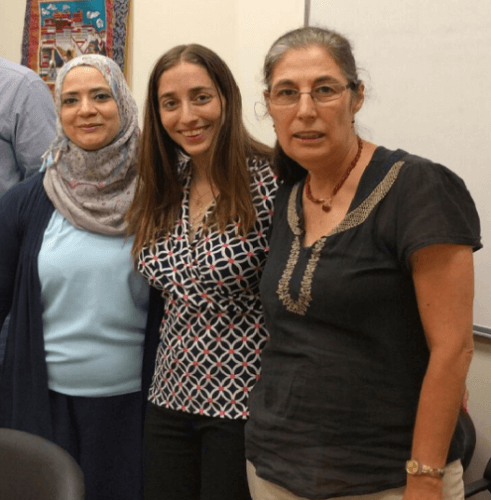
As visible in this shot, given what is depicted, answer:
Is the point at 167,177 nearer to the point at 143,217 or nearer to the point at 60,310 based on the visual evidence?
the point at 143,217

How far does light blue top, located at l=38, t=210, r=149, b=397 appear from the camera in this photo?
5.80 ft

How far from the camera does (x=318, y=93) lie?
1.23 meters

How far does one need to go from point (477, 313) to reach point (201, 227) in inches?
36.1

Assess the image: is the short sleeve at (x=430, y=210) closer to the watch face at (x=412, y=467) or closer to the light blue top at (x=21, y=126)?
the watch face at (x=412, y=467)

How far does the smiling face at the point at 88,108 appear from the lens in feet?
5.90

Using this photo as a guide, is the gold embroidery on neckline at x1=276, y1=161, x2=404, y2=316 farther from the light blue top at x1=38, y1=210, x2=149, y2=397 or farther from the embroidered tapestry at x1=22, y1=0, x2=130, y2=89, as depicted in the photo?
the embroidered tapestry at x1=22, y1=0, x2=130, y2=89

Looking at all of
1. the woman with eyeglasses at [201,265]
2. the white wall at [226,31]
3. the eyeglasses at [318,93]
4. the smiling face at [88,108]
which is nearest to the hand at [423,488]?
the woman with eyeglasses at [201,265]

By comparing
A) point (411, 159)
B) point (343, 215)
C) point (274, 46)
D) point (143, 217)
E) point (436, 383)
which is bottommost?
point (436, 383)

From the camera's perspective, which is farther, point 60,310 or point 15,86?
point 15,86

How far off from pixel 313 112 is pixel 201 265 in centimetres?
46

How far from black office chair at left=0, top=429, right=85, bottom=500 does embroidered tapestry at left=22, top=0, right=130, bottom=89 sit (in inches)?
86.3

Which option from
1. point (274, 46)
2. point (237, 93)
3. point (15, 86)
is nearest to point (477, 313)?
point (237, 93)

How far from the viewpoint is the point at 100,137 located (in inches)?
70.9

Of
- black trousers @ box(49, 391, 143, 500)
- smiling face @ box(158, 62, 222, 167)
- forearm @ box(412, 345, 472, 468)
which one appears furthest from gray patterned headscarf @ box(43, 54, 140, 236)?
forearm @ box(412, 345, 472, 468)
